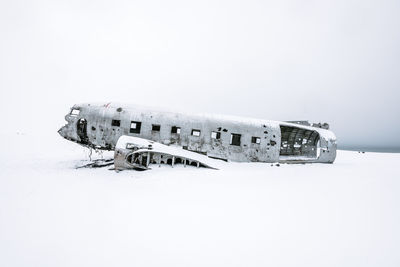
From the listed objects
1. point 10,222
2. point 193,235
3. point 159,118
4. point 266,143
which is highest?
point 159,118

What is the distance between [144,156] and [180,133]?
3.05 m

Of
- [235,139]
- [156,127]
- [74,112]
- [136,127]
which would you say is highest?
[74,112]

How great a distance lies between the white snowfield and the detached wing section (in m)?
2.21

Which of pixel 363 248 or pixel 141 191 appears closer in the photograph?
pixel 363 248

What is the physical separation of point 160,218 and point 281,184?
5.92m

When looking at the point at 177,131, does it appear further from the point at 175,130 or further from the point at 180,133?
the point at 180,133

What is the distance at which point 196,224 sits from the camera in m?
4.79

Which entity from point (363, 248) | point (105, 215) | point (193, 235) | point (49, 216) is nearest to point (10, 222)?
point (49, 216)

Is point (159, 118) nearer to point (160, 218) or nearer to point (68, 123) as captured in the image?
point (68, 123)

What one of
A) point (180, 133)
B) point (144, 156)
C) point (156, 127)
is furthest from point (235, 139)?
point (144, 156)

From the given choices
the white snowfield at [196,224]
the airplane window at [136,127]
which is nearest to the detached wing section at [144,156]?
A: the airplane window at [136,127]

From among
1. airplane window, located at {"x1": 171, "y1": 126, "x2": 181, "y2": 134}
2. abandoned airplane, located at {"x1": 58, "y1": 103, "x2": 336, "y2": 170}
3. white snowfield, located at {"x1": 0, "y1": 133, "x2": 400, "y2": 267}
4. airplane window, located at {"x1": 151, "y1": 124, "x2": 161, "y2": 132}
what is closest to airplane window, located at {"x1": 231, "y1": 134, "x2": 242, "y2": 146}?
abandoned airplane, located at {"x1": 58, "y1": 103, "x2": 336, "y2": 170}

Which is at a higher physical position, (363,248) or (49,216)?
(363,248)

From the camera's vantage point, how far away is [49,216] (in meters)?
4.99
